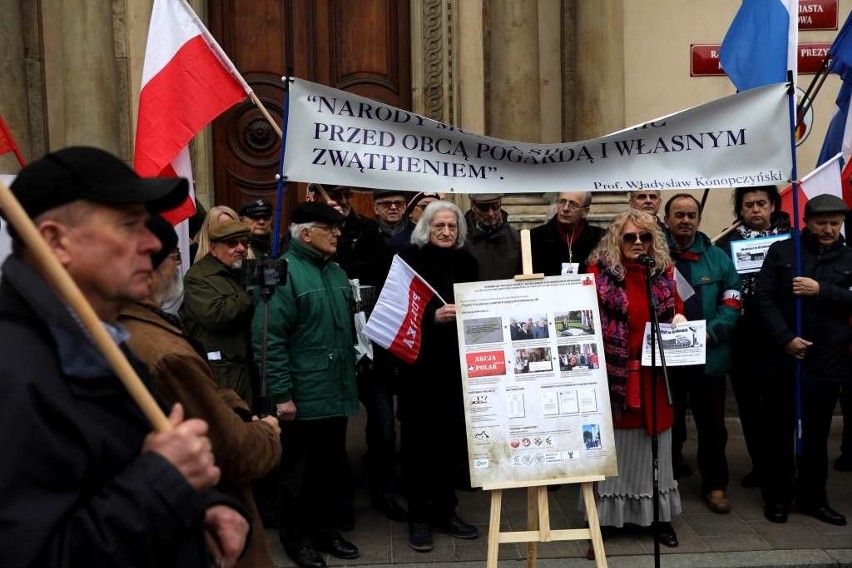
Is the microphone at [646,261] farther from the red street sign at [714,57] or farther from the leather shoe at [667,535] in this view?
the red street sign at [714,57]

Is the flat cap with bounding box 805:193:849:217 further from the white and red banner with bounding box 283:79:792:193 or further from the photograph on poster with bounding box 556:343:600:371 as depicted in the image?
the photograph on poster with bounding box 556:343:600:371

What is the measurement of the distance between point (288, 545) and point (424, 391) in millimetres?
1139

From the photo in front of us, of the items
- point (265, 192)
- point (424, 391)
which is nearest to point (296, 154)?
point (424, 391)

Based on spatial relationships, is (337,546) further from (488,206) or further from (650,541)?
(488,206)

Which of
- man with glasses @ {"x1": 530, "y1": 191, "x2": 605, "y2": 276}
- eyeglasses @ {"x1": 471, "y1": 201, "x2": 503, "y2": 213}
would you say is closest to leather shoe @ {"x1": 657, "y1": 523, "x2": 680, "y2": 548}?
man with glasses @ {"x1": 530, "y1": 191, "x2": 605, "y2": 276}

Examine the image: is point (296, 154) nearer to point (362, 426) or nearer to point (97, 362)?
point (97, 362)

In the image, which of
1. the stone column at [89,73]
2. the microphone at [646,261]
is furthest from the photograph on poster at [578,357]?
the stone column at [89,73]

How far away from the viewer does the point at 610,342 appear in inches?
201

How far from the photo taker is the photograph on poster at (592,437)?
4.44 m

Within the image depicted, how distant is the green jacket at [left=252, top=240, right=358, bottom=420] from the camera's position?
16.0 ft

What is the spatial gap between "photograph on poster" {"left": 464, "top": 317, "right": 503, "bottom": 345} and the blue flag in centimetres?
250

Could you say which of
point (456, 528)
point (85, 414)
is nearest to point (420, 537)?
point (456, 528)

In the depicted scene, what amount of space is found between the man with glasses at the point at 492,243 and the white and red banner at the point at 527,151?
131 cm

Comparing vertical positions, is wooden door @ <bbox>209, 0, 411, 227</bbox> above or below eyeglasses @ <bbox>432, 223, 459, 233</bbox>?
above
